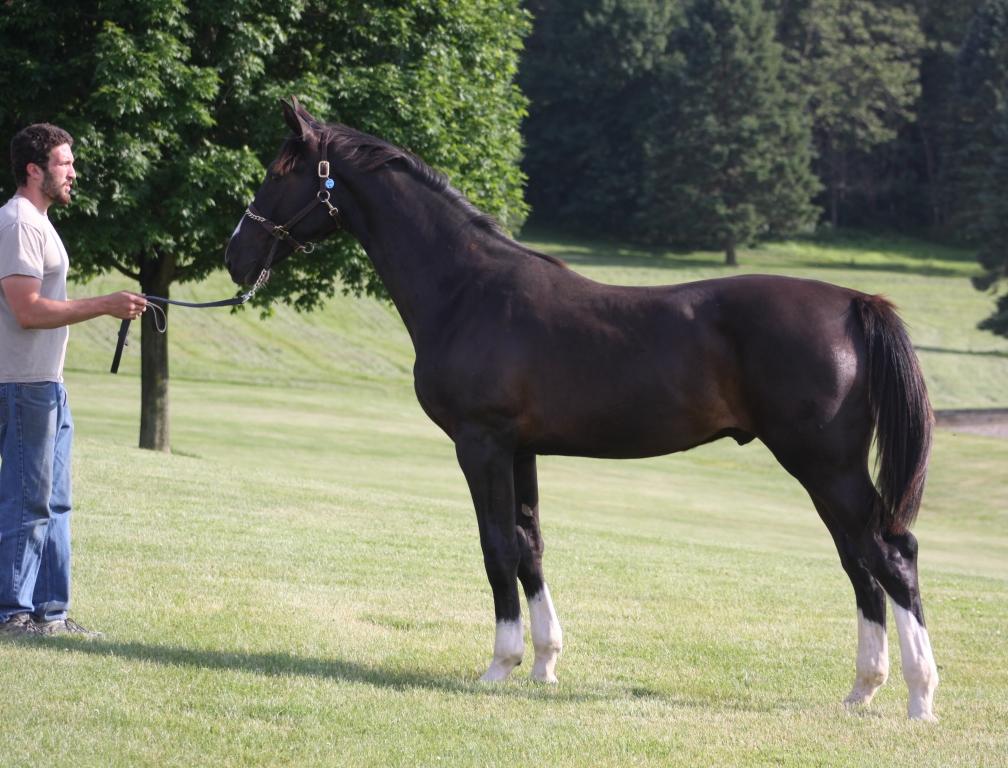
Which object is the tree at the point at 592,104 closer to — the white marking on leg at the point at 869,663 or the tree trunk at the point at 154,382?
the tree trunk at the point at 154,382

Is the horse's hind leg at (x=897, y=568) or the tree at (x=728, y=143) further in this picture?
the tree at (x=728, y=143)

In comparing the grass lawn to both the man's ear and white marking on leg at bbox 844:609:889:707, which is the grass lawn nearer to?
white marking on leg at bbox 844:609:889:707

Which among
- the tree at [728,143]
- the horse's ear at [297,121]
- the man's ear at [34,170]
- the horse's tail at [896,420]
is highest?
the tree at [728,143]

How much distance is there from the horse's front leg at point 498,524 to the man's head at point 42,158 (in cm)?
265

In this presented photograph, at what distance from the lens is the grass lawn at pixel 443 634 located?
5586mm

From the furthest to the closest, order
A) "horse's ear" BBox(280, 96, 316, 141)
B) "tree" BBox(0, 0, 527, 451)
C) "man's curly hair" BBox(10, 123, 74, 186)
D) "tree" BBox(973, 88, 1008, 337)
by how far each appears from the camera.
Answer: "tree" BBox(973, 88, 1008, 337) < "tree" BBox(0, 0, 527, 451) < "horse's ear" BBox(280, 96, 316, 141) < "man's curly hair" BBox(10, 123, 74, 186)

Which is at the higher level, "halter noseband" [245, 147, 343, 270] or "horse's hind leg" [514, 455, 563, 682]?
"halter noseband" [245, 147, 343, 270]

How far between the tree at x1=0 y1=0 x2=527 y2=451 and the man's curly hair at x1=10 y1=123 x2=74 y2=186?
10489 millimetres

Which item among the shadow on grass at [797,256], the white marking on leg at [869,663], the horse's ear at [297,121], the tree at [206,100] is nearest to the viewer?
the white marking on leg at [869,663]

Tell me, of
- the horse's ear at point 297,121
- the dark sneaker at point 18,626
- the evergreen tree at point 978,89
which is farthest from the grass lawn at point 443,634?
the evergreen tree at point 978,89

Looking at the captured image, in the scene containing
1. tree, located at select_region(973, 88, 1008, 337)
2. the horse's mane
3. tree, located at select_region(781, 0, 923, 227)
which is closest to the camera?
the horse's mane

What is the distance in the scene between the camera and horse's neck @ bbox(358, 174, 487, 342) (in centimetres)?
706

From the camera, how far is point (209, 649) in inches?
283

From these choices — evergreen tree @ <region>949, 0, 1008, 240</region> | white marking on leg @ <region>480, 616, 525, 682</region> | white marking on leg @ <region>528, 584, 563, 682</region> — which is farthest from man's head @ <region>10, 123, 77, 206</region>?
evergreen tree @ <region>949, 0, 1008, 240</region>
